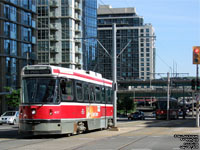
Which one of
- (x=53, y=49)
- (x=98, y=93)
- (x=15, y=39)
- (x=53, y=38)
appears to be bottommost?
(x=98, y=93)

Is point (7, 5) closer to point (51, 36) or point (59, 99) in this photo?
point (51, 36)

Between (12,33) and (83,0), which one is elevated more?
(83,0)

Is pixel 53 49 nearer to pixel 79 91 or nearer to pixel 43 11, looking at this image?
pixel 43 11

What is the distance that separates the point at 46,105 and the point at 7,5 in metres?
50.4

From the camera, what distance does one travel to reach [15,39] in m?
69.0

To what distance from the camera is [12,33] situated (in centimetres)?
6819

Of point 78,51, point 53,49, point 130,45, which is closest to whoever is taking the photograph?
point 53,49

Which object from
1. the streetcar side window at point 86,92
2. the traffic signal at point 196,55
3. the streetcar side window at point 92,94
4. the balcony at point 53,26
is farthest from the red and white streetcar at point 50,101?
the balcony at point 53,26

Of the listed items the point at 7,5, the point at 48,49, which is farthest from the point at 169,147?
the point at 48,49

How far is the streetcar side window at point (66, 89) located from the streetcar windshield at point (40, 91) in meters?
0.47

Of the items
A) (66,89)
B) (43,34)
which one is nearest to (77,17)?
(43,34)

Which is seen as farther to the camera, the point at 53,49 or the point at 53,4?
the point at 53,49

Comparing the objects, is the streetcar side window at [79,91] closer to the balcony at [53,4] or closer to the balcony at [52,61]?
the balcony at [52,61]

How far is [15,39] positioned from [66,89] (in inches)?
1991
